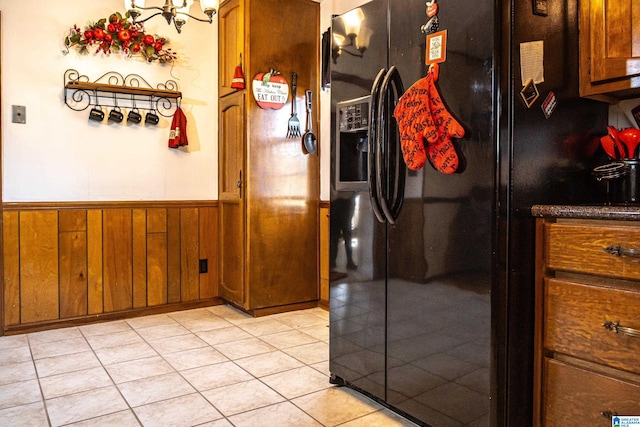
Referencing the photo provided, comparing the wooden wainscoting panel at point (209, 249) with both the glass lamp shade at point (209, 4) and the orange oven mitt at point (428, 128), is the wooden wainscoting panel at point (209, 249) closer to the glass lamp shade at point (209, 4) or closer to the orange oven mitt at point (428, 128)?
the glass lamp shade at point (209, 4)

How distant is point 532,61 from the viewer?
1484 millimetres

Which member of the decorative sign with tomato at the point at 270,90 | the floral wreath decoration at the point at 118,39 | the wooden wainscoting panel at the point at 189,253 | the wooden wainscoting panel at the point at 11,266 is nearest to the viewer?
the wooden wainscoting panel at the point at 11,266

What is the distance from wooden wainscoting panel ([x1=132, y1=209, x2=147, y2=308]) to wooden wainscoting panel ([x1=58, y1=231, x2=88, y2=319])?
0.34m

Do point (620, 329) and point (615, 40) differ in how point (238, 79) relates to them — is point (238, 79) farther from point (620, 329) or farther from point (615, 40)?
point (620, 329)

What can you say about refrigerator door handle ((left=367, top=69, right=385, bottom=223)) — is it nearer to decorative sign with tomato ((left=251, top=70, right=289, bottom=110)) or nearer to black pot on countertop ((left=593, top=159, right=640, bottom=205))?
black pot on countertop ((left=593, top=159, right=640, bottom=205))

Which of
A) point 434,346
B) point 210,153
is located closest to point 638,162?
point 434,346

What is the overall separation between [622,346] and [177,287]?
3129 millimetres

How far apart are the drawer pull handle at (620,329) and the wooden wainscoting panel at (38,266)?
10.7ft

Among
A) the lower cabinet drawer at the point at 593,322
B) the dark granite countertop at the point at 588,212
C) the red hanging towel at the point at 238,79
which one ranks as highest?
the red hanging towel at the point at 238,79

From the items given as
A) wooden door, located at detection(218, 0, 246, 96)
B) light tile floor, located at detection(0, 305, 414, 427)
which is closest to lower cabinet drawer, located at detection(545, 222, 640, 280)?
light tile floor, located at detection(0, 305, 414, 427)

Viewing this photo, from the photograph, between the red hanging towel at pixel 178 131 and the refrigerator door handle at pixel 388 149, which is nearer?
the refrigerator door handle at pixel 388 149

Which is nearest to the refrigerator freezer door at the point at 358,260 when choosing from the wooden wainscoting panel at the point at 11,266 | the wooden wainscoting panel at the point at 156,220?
the wooden wainscoting panel at the point at 156,220

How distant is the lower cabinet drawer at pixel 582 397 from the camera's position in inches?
50.6

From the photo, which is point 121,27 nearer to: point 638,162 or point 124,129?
point 124,129
